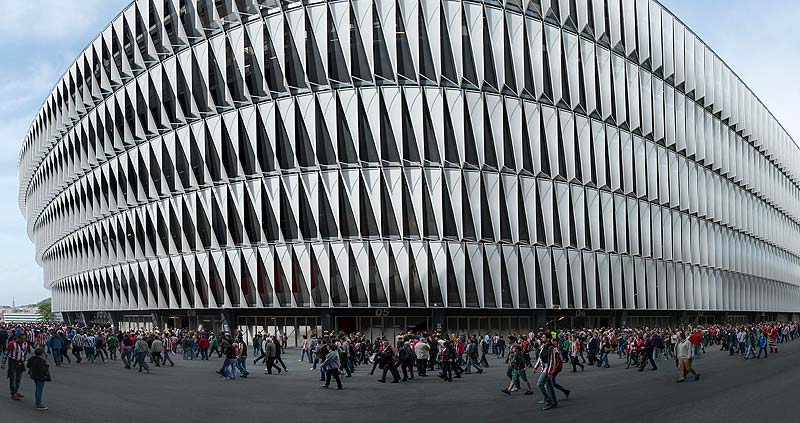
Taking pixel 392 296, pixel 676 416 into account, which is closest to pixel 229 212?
pixel 392 296

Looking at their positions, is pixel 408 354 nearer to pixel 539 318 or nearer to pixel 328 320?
pixel 328 320

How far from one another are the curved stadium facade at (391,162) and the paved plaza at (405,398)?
20.5m

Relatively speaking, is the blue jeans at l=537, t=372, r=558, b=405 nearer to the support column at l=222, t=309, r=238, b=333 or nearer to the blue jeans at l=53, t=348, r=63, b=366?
the blue jeans at l=53, t=348, r=63, b=366

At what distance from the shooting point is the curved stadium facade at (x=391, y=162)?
49.8 meters

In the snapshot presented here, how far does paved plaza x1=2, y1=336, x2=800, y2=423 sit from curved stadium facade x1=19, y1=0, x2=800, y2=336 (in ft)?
67.3

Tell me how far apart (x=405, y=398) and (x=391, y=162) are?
2859cm

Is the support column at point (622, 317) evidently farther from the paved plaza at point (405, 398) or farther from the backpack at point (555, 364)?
the backpack at point (555, 364)

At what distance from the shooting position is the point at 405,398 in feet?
73.9

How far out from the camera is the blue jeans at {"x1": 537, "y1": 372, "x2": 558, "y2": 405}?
737 inches

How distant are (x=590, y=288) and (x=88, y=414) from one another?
4305 centimetres

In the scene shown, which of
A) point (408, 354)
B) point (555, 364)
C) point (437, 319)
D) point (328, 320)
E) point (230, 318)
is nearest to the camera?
point (555, 364)

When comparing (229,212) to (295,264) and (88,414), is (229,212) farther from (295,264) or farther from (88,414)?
(88,414)

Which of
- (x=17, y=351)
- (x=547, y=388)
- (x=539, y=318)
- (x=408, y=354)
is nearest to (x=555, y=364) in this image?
(x=547, y=388)

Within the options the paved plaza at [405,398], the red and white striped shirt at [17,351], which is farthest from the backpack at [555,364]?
the red and white striped shirt at [17,351]
